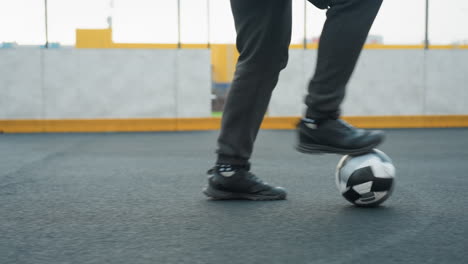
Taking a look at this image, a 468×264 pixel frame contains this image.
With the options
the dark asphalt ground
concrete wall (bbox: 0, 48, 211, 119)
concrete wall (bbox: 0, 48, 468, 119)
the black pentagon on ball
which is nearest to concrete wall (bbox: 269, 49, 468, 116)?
concrete wall (bbox: 0, 48, 468, 119)

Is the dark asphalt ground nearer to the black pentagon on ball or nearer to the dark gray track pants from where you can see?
the black pentagon on ball

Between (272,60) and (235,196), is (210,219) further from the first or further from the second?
(272,60)

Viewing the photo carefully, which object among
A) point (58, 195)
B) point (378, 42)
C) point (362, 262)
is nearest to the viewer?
point (362, 262)

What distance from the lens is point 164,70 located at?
7504 millimetres

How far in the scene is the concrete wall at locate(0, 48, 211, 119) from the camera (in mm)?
7211

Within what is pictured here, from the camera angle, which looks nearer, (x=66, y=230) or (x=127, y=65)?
(x=66, y=230)

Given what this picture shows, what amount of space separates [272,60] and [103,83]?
5751 millimetres

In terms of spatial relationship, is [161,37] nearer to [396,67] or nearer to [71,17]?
[71,17]

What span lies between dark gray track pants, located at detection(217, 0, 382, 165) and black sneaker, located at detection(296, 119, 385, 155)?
3 cm

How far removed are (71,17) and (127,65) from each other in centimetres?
95

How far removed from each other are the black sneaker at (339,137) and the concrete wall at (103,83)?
18.7 ft

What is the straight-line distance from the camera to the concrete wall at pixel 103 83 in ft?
23.7

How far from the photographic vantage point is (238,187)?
2.03 meters

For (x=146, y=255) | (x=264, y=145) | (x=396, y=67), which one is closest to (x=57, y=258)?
(x=146, y=255)
